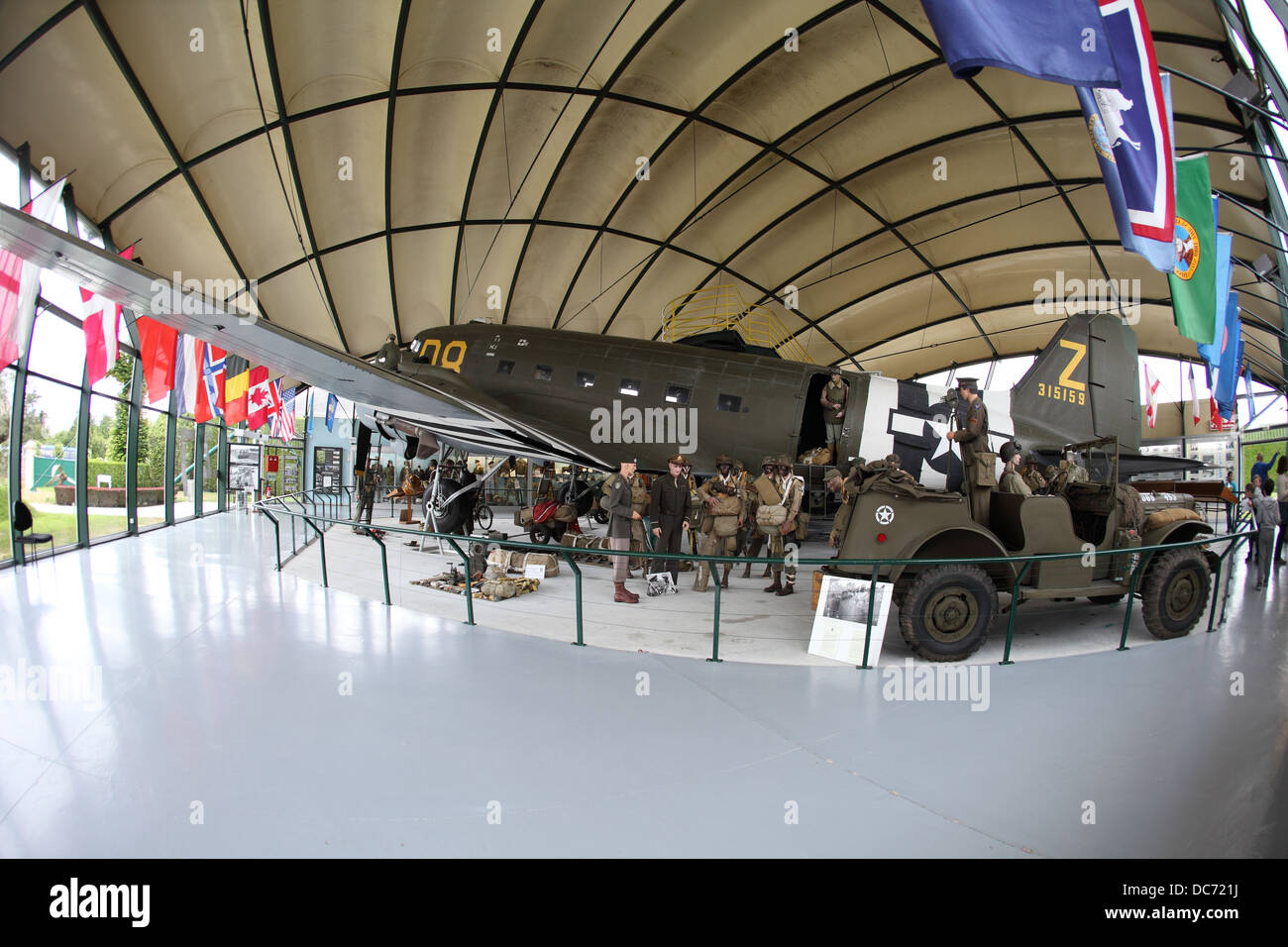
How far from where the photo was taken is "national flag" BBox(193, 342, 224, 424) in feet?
44.5

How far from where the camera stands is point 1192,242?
25.8 feet

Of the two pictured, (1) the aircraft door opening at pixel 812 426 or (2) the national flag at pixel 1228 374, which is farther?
(2) the national flag at pixel 1228 374

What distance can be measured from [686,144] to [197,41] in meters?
12.0

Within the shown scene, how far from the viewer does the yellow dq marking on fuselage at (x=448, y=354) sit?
13.0 meters

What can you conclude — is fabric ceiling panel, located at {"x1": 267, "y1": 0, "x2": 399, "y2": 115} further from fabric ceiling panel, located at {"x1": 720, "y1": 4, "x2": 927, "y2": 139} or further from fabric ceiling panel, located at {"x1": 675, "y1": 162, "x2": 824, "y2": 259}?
fabric ceiling panel, located at {"x1": 675, "y1": 162, "x2": 824, "y2": 259}

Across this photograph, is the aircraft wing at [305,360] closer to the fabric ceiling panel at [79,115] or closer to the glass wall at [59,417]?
the glass wall at [59,417]

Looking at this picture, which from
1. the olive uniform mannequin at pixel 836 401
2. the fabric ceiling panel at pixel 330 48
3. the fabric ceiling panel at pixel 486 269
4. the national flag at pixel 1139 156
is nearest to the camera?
the national flag at pixel 1139 156

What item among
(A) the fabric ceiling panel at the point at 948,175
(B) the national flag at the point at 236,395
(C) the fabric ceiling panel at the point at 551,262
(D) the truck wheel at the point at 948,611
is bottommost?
(D) the truck wheel at the point at 948,611

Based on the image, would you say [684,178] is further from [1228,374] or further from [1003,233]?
[1228,374]

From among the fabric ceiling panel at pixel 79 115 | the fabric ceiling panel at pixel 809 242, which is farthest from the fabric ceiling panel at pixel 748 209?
the fabric ceiling panel at pixel 79 115

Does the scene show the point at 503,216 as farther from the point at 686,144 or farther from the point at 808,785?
the point at 808,785

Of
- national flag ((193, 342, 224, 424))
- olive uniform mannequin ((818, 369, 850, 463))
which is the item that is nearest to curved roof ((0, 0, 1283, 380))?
national flag ((193, 342, 224, 424))

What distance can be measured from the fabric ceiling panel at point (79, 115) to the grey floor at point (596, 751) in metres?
9.47
